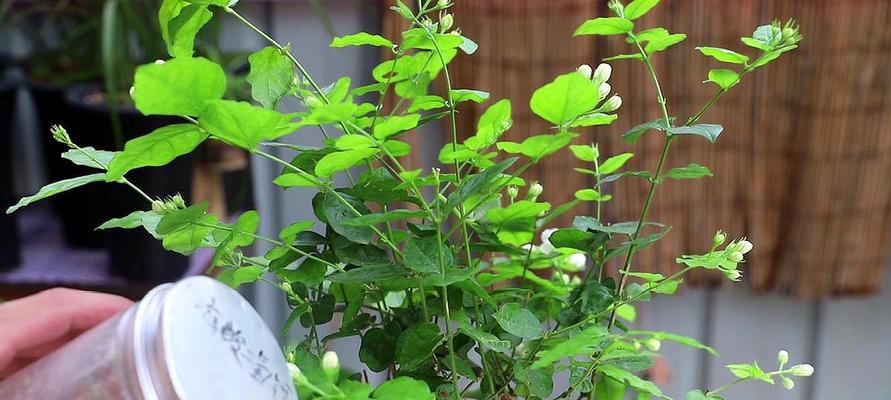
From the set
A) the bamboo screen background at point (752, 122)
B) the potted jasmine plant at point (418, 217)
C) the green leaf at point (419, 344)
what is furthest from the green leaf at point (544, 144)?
the bamboo screen background at point (752, 122)

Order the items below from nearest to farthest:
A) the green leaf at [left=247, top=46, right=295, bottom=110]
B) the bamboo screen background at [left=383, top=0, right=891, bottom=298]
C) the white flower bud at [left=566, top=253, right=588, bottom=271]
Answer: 1. the green leaf at [left=247, top=46, right=295, bottom=110]
2. the white flower bud at [left=566, top=253, right=588, bottom=271]
3. the bamboo screen background at [left=383, top=0, right=891, bottom=298]

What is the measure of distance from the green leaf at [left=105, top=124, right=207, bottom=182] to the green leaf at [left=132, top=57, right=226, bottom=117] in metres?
0.02

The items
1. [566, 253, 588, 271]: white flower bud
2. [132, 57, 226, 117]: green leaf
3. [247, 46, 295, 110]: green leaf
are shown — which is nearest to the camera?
[132, 57, 226, 117]: green leaf

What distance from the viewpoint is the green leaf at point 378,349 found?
1.55ft

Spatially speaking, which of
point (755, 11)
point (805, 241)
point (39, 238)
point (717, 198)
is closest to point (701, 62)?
point (755, 11)

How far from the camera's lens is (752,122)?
1.20 meters

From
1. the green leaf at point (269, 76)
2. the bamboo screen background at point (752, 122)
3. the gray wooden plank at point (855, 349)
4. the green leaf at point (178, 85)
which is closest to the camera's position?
the green leaf at point (178, 85)

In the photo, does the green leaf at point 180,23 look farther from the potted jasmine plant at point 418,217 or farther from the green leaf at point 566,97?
the green leaf at point 566,97

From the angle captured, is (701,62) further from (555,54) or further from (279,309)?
(279,309)

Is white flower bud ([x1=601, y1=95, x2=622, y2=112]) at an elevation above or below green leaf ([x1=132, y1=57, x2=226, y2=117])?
below

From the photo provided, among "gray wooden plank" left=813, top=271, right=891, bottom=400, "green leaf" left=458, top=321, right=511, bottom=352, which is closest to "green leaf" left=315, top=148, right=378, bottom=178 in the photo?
"green leaf" left=458, top=321, right=511, bottom=352

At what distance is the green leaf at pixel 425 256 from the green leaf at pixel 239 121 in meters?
0.10

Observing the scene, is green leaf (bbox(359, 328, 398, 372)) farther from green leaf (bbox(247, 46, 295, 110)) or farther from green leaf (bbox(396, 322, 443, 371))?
green leaf (bbox(247, 46, 295, 110))

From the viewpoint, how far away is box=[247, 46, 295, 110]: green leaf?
0.42 meters
